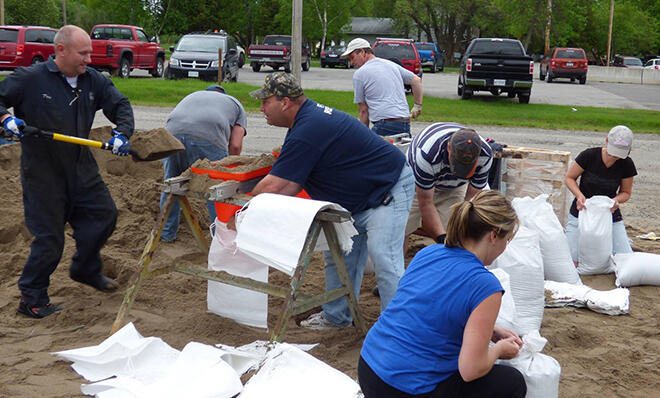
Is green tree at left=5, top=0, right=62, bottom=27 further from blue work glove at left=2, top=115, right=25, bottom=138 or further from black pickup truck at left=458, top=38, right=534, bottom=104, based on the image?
blue work glove at left=2, top=115, right=25, bottom=138

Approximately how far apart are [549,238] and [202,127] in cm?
297

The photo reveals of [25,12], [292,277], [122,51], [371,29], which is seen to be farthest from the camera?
[371,29]

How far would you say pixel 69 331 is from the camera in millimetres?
4387

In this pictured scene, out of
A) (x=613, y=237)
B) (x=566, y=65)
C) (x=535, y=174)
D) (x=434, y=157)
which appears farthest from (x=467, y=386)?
(x=566, y=65)

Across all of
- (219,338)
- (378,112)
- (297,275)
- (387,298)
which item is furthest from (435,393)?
(378,112)

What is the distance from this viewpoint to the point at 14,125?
4.23 meters

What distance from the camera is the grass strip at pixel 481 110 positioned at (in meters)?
16.2

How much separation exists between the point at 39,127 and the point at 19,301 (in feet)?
4.06

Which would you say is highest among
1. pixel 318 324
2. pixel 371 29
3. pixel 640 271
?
pixel 371 29

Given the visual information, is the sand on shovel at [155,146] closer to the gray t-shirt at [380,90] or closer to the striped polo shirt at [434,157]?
the striped polo shirt at [434,157]

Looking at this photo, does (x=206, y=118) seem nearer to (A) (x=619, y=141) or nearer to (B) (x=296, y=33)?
(A) (x=619, y=141)

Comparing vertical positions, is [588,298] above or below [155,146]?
below

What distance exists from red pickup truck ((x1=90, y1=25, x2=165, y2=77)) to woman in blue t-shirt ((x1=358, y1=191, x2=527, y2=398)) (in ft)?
72.8

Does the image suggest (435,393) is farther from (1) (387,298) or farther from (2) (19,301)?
(2) (19,301)
